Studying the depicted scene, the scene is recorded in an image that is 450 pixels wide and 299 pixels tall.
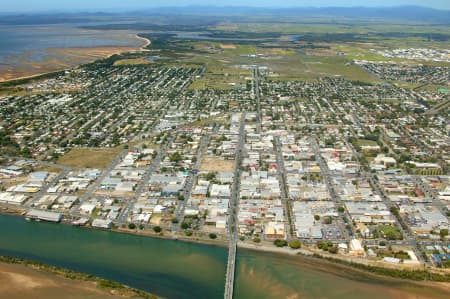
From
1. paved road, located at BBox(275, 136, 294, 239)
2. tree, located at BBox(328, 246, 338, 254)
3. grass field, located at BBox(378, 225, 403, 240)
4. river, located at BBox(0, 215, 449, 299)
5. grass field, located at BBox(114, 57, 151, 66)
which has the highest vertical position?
grass field, located at BBox(114, 57, 151, 66)

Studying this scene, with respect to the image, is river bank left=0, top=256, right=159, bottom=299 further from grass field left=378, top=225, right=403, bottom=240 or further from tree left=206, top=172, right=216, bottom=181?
grass field left=378, top=225, right=403, bottom=240

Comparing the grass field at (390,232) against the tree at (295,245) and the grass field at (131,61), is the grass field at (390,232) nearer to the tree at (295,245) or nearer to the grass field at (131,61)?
the tree at (295,245)

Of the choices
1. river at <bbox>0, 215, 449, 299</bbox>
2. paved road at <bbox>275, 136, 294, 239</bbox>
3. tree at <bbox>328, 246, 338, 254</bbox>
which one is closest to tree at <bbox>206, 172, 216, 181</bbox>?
paved road at <bbox>275, 136, 294, 239</bbox>

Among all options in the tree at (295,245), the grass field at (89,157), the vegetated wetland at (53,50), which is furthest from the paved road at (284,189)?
the vegetated wetland at (53,50)

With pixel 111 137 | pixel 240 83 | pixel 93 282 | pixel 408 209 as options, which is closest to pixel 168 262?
pixel 93 282

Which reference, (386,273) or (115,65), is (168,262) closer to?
(386,273)
